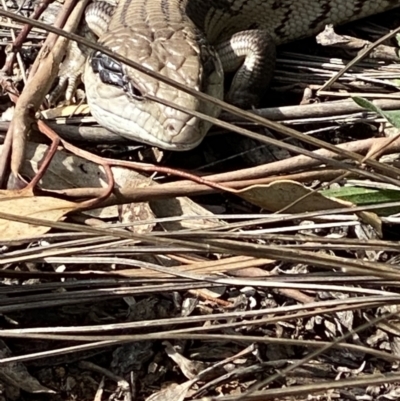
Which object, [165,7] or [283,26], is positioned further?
[283,26]

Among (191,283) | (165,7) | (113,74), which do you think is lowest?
(191,283)

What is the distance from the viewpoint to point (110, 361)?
2740mm

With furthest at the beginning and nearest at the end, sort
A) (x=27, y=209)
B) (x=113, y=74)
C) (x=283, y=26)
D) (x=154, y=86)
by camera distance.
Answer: (x=283, y=26), (x=113, y=74), (x=154, y=86), (x=27, y=209)

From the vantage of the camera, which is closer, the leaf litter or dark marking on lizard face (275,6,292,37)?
the leaf litter

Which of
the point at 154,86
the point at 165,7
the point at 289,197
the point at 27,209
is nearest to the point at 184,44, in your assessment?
the point at 154,86

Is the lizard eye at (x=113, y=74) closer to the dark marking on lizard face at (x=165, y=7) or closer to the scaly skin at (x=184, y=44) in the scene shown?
the scaly skin at (x=184, y=44)

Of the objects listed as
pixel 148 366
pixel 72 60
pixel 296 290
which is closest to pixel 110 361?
pixel 148 366

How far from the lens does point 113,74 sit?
3148 mm

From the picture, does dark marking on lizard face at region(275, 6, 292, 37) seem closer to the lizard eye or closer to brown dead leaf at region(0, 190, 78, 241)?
the lizard eye

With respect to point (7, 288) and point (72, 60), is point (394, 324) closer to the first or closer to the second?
point (7, 288)

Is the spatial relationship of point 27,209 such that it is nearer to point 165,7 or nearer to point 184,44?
point 184,44

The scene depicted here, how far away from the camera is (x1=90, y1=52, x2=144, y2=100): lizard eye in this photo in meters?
3.07

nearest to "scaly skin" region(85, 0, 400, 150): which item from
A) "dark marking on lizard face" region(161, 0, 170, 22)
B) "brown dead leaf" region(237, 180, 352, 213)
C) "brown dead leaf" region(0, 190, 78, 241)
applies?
"dark marking on lizard face" region(161, 0, 170, 22)

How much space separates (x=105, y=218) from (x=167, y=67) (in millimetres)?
566
